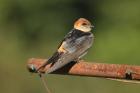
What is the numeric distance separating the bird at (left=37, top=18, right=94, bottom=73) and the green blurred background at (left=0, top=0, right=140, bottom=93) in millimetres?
3301

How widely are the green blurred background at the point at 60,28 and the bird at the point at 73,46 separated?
10.8 feet

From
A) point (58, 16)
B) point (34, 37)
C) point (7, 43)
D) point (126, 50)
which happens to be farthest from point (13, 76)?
point (58, 16)

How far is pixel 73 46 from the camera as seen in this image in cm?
637

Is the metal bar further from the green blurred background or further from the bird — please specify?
the green blurred background

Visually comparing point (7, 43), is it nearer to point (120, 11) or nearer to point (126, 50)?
point (126, 50)

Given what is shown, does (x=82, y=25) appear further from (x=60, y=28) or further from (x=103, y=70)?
(x=60, y=28)

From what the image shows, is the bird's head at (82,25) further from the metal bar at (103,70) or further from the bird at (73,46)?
the metal bar at (103,70)

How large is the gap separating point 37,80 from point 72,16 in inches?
288

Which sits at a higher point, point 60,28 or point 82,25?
point 82,25

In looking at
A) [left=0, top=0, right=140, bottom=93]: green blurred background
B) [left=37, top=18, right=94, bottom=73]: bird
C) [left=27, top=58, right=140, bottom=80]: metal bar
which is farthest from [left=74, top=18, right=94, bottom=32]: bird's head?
[left=0, top=0, right=140, bottom=93]: green blurred background

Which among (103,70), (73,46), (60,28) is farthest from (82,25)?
(60,28)

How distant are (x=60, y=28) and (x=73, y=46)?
9.96 meters

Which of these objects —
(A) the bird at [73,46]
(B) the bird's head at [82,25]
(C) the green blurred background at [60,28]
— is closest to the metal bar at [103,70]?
(A) the bird at [73,46]

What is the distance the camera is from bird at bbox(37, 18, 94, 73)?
19.3 feet
